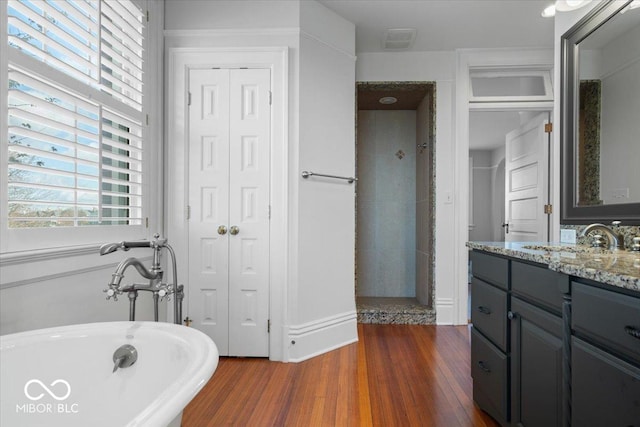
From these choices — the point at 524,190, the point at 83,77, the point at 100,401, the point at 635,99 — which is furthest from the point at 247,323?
the point at 524,190

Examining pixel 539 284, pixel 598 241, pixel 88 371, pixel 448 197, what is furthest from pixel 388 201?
pixel 88 371

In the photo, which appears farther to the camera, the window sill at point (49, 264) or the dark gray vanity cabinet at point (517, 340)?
the window sill at point (49, 264)

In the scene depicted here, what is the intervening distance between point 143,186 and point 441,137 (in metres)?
2.53

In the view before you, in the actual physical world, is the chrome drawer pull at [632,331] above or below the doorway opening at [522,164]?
below

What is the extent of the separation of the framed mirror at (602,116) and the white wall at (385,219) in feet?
6.40

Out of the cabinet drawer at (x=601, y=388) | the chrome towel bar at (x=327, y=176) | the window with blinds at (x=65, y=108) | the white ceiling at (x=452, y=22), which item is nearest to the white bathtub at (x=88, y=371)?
the window with blinds at (x=65, y=108)

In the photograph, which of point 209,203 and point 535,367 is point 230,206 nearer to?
point 209,203

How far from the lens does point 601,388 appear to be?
3.04 feet

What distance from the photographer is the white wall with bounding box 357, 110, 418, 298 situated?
151 inches

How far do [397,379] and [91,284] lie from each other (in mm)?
1783

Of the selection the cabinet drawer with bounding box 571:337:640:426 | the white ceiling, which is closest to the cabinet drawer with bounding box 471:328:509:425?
the cabinet drawer with bounding box 571:337:640:426

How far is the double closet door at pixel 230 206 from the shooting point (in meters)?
2.43

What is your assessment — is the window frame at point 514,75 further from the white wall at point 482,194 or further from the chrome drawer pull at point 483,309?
the white wall at point 482,194

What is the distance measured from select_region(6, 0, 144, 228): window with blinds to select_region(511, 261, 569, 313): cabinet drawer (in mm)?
1944
